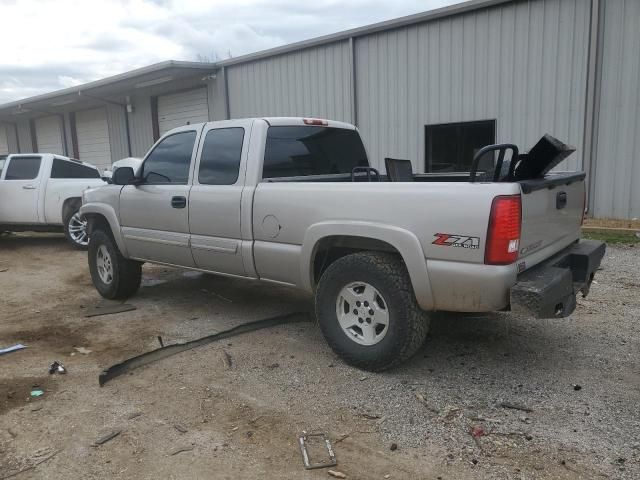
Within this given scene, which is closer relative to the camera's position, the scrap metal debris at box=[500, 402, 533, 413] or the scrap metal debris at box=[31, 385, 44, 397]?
the scrap metal debris at box=[500, 402, 533, 413]

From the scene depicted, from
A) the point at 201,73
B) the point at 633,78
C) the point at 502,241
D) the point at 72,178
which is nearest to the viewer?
the point at 502,241

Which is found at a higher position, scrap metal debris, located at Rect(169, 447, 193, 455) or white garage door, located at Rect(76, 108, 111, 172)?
white garage door, located at Rect(76, 108, 111, 172)

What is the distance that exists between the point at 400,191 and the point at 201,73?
1345 cm

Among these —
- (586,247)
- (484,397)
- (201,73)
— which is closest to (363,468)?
(484,397)

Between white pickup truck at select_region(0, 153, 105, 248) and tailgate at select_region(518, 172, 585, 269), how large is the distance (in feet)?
28.3

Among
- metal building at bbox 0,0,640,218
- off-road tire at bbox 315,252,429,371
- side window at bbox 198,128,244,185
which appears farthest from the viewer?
metal building at bbox 0,0,640,218

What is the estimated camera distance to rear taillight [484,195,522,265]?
127 inches

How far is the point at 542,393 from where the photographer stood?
11.9 ft

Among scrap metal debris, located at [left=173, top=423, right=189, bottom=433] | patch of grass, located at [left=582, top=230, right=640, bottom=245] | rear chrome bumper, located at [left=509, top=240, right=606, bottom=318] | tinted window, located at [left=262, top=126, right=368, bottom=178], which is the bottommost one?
scrap metal debris, located at [left=173, top=423, right=189, bottom=433]

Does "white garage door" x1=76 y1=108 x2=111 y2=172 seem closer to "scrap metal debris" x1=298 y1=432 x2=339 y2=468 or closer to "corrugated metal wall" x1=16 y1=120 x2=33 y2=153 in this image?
"corrugated metal wall" x1=16 y1=120 x2=33 y2=153

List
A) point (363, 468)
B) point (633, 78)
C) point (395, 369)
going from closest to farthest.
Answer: point (363, 468) < point (395, 369) < point (633, 78)

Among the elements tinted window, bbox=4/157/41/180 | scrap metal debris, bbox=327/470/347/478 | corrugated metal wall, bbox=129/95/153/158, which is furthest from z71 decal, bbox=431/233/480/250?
corrugated metal wall, bbox=129/95/153/158

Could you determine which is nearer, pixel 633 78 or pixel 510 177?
pixel 510 177

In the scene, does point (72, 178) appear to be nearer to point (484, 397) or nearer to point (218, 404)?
A: point (218, 404)
